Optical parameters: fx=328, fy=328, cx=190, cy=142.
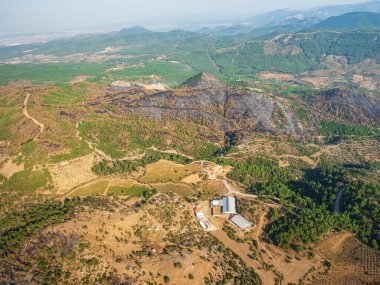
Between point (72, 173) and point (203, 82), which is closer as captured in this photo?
point (72, 173)

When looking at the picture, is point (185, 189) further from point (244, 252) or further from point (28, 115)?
point (28, 115)

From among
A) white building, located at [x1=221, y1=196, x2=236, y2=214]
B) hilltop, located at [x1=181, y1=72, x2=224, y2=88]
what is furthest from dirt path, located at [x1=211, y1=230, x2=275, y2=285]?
hilltop, located at [x1=181, y1=72, x2=224, y2=88]

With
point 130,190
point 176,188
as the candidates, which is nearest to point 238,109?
point 176,188

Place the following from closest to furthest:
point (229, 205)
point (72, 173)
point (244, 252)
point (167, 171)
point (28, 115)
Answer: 1. point (244, 252)
2. point (229, 205)
3. point (72, 173)
4. point (167, 171)
5. point (28, 115)

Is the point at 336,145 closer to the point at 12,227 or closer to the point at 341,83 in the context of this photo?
the point at 12,227

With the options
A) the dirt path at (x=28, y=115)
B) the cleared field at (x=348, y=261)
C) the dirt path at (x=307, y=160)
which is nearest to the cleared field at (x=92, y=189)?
the dirt path at (x=28, y=115)

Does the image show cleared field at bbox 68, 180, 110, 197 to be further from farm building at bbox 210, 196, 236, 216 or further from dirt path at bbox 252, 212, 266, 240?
dirt path at bbox 252, 212, 266, 240

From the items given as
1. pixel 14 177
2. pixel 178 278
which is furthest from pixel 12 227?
pixel 178 278
